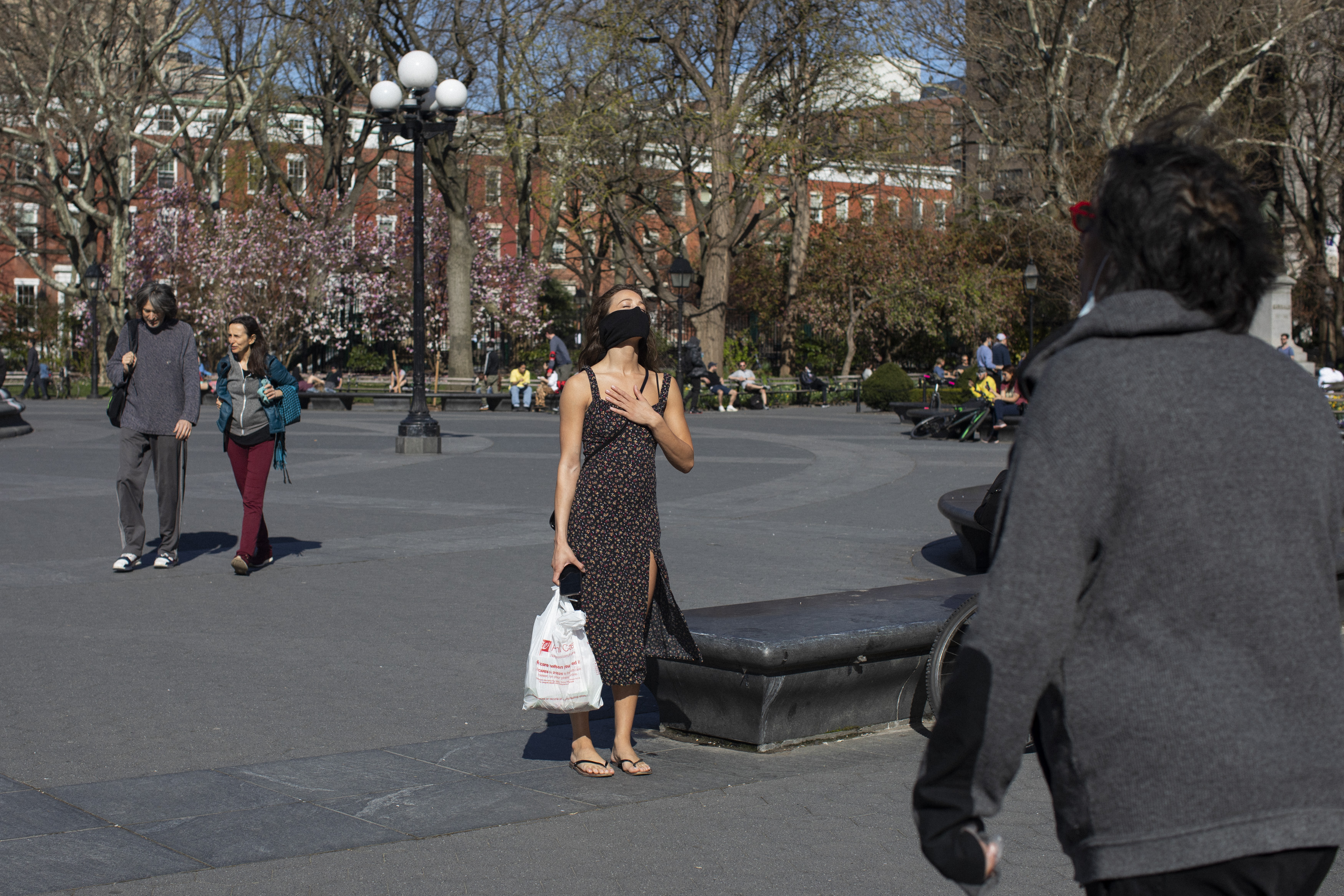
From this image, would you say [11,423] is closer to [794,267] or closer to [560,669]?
[560,669]

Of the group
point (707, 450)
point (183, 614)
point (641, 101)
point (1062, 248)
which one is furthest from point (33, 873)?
point (1062, 248)

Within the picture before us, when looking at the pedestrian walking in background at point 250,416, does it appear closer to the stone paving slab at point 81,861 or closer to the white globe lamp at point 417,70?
the stone paving slab at point 81,861

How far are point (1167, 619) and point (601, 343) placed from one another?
3.25 meters

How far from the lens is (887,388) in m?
29.4

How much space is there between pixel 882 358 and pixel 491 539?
3901 centimetres

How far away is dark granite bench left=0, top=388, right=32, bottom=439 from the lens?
64.2ft

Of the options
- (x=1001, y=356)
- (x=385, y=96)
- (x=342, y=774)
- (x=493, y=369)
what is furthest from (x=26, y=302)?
(x=342, y=774)

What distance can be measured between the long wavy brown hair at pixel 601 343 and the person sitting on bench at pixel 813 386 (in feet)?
94.7

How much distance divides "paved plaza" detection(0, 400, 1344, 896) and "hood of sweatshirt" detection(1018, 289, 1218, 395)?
2235 mm

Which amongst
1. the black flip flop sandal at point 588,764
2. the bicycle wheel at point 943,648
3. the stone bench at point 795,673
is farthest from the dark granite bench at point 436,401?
the black flip flop sandal at point 588,764

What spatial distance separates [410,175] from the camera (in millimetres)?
51094

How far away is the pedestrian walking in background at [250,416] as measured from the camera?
28.2 feet

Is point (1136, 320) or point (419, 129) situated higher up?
point (419, 129)

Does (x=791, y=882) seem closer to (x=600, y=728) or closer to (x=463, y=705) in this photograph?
(x=600, y=728)
